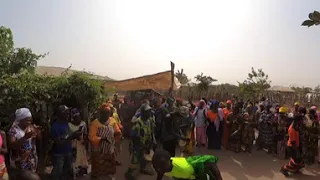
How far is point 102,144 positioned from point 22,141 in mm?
1947

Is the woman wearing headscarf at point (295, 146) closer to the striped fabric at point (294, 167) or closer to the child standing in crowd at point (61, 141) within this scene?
the striped fabric at point (294, 167)

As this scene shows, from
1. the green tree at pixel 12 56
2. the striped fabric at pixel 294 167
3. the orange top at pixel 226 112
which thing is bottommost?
the striped fabric at pixel 294 167

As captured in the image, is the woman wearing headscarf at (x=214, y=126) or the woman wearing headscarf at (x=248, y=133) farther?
the woman wearing headscarf at (x=214, y=126)

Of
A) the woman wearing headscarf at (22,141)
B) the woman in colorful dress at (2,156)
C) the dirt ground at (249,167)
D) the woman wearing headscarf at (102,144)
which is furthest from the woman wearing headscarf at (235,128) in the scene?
the woman in colorful dress at (2,156)

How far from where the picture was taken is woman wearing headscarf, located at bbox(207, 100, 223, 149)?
9969mm

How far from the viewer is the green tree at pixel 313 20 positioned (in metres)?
9.23

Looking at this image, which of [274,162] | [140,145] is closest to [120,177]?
[140,145]

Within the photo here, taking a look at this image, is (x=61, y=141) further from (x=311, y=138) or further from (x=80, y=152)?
(x=311, y=138)

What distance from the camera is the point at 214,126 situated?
10.1 meters

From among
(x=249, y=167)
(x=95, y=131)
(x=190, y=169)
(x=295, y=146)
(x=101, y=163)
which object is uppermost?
(x=95, y=131)

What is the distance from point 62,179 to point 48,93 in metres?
1.97

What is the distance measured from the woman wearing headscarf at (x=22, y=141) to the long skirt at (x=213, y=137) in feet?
20.3

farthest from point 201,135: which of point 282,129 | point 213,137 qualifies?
point 282,129

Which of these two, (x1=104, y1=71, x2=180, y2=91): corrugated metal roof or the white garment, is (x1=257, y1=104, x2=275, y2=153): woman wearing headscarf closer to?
the white garment
